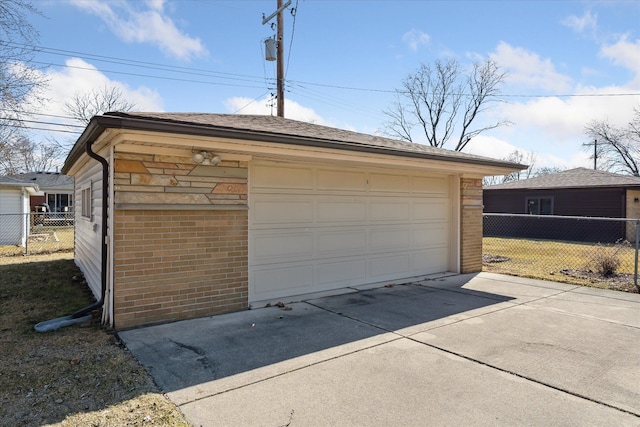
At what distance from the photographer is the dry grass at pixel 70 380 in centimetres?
271

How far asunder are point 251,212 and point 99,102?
27119 millimetres

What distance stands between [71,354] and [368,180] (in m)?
5.24

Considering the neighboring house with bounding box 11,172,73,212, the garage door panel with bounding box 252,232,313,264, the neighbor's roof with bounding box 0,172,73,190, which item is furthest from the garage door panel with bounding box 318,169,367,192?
the neighbor's roof with bounding box 0,172,73,190

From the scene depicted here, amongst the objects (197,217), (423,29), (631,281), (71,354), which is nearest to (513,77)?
(423,29)

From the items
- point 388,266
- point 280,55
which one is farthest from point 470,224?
point 280,55

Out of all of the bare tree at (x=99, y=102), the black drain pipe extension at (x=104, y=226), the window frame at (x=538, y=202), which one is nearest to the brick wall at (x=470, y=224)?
the black drain pipe extension at (x=104, y=226)

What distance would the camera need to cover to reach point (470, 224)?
8766 millimetres

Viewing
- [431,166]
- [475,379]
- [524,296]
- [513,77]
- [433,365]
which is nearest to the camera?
[475,379]

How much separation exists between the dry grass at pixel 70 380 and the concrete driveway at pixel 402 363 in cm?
17

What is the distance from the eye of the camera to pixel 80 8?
529 inches

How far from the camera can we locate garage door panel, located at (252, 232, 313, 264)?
5957mm

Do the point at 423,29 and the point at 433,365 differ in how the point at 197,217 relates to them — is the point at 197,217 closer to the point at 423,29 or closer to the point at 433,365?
the point at 433,365

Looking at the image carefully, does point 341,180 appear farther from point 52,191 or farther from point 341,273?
point 52,191

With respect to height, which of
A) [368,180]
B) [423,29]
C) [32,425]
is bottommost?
[32,425]
